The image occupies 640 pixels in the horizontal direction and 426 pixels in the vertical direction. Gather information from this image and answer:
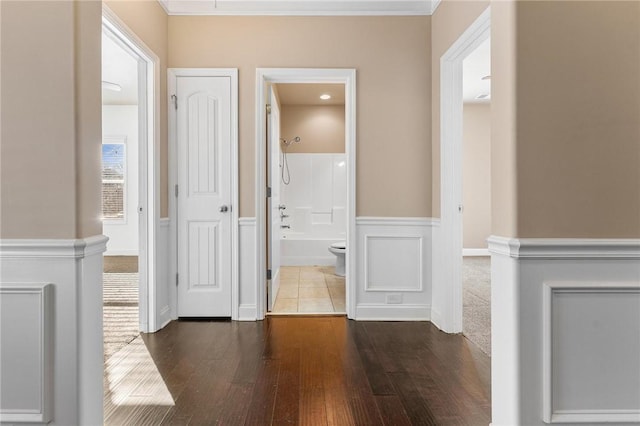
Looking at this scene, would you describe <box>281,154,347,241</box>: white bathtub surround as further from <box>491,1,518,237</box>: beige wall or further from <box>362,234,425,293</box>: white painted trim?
<box>491,1,518,237</box>: beige wall

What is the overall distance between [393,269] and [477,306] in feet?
3.35

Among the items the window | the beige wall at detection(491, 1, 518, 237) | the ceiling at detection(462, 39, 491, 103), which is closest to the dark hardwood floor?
the beige wall at detection(491, 1, 518, 237)

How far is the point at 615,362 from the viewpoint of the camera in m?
1.45

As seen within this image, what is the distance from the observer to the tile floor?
369 centimetres

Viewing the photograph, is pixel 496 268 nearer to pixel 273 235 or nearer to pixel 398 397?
pixel 398 397

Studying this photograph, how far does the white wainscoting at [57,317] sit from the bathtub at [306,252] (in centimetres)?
473

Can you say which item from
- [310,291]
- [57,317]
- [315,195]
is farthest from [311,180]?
[57,317]

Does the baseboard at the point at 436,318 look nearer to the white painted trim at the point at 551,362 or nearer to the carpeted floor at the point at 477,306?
the carpeted floor at the point at 477,306

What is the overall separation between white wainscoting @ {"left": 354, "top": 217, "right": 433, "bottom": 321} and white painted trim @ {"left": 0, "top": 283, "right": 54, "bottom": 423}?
235cm

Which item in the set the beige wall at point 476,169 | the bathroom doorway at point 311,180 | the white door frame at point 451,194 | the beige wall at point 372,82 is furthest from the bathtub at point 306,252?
the white door frame at point 451,194

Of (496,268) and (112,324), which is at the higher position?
(496,268)

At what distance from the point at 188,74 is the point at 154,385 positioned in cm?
248

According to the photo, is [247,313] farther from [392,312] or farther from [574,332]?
[574,332]

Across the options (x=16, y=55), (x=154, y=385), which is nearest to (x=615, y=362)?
(x=154, y=385)
